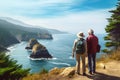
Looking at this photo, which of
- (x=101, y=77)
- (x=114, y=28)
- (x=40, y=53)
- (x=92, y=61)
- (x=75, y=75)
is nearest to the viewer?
(x=101, y=77)

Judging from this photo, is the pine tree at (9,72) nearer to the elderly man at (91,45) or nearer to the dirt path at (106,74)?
the dirt path at (106,74)

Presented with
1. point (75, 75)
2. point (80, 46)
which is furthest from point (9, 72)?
point (80, 46)

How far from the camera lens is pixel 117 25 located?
2428cm

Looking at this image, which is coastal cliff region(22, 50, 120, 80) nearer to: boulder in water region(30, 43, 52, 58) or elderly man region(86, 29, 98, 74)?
elderly man region(86, 29, 98, 74)

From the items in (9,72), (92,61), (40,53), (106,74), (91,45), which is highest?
(91,45)

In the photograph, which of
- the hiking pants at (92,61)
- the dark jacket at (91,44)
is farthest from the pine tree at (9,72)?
the dark jacket at (91,44)

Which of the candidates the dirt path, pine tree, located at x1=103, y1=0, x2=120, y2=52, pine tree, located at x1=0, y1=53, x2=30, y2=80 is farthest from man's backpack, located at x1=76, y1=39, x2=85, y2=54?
pine tree, located at x1=103, y1=0, x2=120, y2=52

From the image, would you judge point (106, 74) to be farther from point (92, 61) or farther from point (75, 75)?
point (75, 75)

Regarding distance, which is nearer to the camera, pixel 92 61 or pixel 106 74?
pixel 92 61

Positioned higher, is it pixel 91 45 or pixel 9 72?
pixel 91 45

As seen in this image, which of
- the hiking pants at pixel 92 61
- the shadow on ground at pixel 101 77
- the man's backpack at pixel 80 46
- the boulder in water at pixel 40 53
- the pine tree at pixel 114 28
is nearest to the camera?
the man's backpack at pixel 80 46

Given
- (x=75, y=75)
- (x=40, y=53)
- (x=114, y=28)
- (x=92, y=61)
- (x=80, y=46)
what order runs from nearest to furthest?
1. (x=80, y=46)
2. (x=75, y=75)
3. (x=92, y=61)
4. (x=114, y=28)
5. (x=40, y=53)

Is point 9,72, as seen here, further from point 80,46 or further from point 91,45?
point 91,45

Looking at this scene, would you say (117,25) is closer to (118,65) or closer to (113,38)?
(113,38)
